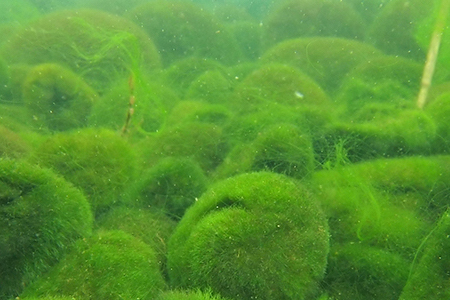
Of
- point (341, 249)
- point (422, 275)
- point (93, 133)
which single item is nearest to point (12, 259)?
point (93, 133)

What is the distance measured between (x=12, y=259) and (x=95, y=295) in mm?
525

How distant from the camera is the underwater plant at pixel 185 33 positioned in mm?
7291

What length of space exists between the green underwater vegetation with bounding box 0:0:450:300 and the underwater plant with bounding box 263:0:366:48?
205 cm

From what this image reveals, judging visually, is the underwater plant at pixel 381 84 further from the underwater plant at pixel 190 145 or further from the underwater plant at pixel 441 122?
the underwater plant at pixel 190 145

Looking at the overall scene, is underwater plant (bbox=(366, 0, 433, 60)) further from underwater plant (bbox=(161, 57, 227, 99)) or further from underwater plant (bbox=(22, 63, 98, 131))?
→ underwater plant (bbox=(22, 63, 98, 131))

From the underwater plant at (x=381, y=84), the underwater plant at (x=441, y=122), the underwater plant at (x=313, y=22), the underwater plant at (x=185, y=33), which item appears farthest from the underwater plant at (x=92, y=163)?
the underwater plant at (x=313, y=22)

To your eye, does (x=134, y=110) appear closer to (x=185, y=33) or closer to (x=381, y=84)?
(x=381, y=84)

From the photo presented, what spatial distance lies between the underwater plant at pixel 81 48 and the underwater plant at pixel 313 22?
261cm

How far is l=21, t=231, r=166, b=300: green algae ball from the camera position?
6.37ft

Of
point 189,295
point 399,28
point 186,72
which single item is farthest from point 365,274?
point 399,28

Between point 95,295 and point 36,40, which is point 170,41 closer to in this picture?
point 36,40

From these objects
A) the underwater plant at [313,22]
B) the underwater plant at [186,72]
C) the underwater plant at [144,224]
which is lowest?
the underwater plant at [144,224]

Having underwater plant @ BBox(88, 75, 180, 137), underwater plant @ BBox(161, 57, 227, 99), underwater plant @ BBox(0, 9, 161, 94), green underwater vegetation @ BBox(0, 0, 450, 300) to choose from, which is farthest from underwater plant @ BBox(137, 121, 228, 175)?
underwater plant @ BBox(0, 9, 161, 94)

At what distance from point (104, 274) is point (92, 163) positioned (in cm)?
101
